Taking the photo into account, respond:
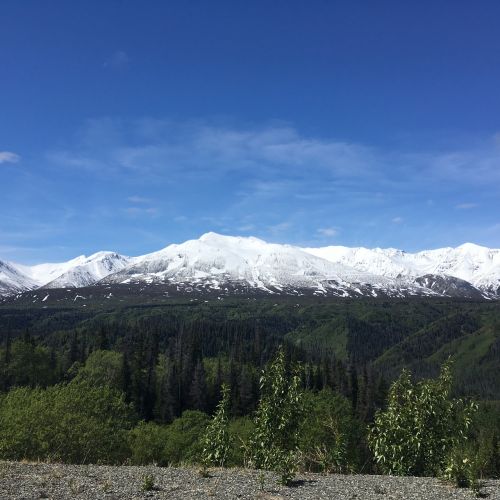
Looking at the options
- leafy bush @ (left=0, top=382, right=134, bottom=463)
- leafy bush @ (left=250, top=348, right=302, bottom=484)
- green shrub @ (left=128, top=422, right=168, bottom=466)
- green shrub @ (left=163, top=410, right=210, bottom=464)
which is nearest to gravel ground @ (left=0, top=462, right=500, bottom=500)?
leafy bush @ (left=250, top=348, right=302, bottom=484)

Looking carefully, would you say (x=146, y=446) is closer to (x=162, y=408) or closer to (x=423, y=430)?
(x=162, y=408)

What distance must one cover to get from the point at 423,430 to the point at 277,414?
298 inches

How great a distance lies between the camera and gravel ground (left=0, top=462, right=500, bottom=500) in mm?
18453

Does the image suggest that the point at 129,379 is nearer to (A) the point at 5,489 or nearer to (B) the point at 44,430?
(B) the point at 44,430

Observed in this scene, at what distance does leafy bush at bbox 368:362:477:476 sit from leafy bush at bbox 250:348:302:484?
4.29 m

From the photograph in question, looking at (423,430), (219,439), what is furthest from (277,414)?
(423,430)

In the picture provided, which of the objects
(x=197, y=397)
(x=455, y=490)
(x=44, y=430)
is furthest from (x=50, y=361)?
(x=455, y=490)

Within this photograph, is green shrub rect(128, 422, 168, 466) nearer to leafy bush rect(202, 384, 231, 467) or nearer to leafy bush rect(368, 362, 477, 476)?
leafy bush rect(202, 384, 231, 467)

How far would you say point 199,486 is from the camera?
65.6 feet

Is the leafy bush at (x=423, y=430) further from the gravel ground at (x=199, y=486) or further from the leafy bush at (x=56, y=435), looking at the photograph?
the leafy bush at (x=56, y=435)

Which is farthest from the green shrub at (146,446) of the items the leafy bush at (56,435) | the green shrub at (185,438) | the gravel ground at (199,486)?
the gravel ground at (199,486)

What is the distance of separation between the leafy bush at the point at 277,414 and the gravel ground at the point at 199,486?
95.3 inches

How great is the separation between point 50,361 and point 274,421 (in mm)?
124477

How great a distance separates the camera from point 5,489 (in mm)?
18547
